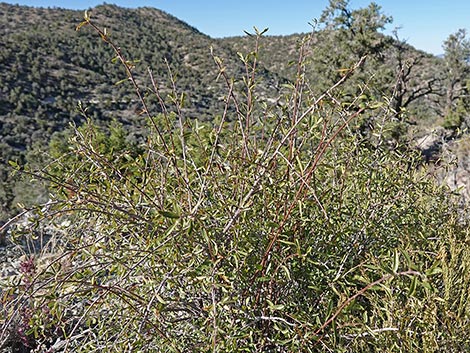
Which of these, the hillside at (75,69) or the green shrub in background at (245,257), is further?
the hillside at (75,69)

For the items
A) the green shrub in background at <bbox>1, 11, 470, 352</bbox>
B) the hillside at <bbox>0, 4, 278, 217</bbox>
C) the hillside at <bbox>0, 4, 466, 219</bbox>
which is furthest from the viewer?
the hillside at <bbox>0, 4, 278, 217</bbox>

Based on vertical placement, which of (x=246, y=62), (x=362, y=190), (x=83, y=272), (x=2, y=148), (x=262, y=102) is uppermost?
(x=246, y=62)

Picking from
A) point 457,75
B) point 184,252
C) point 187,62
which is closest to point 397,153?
point 184,252

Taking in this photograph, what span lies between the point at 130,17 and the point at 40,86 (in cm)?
1875

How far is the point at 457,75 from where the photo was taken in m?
20.7

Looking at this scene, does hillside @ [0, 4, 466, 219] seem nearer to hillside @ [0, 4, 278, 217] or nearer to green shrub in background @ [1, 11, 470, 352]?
hillside @ [0, 4, 278, 217]

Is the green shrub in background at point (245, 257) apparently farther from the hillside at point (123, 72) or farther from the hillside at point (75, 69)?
the hillside at point (75, 69)

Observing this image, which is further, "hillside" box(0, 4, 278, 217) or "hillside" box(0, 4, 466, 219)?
"hillside" box(0, 4, 278, 217)

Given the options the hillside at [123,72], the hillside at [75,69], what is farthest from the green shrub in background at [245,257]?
the hillside at [75,69]

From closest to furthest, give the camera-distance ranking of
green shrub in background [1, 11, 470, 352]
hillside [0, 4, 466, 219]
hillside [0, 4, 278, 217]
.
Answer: green shrub in background [1, 11, 470, 352], hillside [0, 4, 466, 219], hillside [0, 4, 278, 217]

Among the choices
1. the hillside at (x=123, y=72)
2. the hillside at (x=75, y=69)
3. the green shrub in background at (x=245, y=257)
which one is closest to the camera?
the green shrub in background at (x=245, y=257)

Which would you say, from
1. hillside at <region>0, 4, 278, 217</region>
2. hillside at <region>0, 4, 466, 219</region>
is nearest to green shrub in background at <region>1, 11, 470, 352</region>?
hillside at <region>0, 4, 466, 219</region>

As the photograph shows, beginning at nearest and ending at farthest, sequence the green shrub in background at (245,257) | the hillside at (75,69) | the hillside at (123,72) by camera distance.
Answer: the green shrub in background at (245,257), the hillside at (123,72), the hillside at (75,69)

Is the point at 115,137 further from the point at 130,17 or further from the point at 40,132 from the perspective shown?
the point at 130,17
